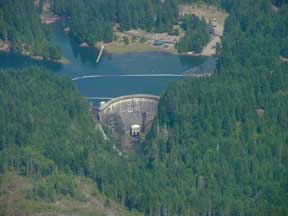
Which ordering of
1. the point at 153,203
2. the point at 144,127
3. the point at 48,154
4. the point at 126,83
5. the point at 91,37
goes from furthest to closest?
1. the point at 91,37
2. the point at 126,83
3. the point at 144,127
4. the point at 48,154
5. the point at 153,203

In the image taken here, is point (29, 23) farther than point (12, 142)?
Yes

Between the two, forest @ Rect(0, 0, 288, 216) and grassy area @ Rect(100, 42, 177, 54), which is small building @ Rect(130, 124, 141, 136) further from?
grassy area @ Rect(100, 42, 177, 54)

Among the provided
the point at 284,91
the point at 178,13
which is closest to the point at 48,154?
the point at 284,91

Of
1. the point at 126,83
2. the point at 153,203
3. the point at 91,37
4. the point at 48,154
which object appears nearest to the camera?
the point at 153,203

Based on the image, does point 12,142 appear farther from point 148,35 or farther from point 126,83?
point 148,35

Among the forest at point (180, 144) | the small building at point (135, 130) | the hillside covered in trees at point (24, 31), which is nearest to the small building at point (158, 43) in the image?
the hillside covered in trees at point (24, 31)

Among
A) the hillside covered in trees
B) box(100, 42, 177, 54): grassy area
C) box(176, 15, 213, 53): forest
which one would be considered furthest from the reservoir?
box(176, 15, 213, 53): forest

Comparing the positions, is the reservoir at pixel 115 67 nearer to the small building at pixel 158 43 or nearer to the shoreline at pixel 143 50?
the shoreline at pixel 143 50
